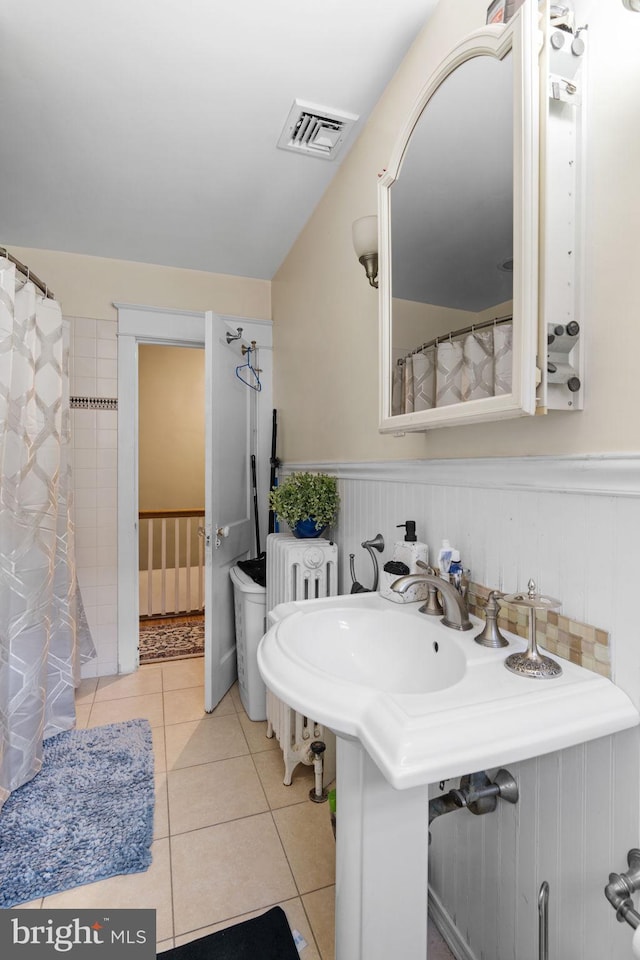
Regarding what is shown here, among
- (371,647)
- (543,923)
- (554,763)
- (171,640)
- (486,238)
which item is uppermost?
(486,238)

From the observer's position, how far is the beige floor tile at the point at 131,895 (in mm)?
1282

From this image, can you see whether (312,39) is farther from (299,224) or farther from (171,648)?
(171,648)

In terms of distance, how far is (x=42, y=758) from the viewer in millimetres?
1877

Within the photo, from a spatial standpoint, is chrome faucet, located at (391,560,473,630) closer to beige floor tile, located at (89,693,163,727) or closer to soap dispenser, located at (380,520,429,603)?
soap dispenser, located at (380,520,429,603)

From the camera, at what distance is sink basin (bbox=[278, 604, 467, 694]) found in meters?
0.99

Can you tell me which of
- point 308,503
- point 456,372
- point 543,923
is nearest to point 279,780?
point 308,503

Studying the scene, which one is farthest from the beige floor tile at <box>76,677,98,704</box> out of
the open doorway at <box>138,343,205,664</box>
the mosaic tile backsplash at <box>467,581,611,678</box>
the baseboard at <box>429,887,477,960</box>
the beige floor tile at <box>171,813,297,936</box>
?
the mosaic tile backsplash at <box>467,581,611,678</box>

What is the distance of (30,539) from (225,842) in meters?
1.30

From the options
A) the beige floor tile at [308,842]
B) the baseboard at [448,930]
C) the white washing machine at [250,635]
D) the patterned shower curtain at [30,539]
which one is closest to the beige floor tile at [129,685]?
the patterned shower curtain at [30,539]

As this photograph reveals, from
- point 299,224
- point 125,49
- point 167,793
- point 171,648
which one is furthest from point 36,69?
point 171,648

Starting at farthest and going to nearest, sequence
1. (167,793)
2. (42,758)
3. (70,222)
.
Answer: (70,222) < (42,758) < (167,793)

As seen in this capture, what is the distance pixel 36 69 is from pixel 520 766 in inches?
92.3

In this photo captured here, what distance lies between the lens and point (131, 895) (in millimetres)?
1333

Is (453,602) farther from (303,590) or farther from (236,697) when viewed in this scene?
(236,697)
